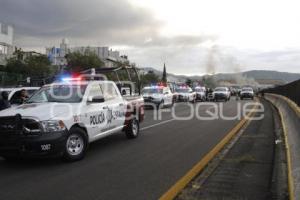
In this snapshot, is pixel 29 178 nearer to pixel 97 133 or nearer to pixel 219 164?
pixel 97 133

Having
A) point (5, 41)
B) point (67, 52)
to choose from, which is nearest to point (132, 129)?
point (5, 41)

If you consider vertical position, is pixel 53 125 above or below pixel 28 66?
below

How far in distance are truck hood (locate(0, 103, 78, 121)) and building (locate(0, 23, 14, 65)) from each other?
63166mm

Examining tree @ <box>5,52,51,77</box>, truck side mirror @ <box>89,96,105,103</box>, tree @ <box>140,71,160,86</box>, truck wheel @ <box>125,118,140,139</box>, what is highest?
tree @ <box>5,52,51,77</box>

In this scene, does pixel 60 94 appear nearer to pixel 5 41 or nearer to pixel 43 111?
pixel 43 111

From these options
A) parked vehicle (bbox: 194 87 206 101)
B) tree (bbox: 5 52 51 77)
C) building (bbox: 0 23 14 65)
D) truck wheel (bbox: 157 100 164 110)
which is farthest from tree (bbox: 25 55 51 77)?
truck wheel (bbox: 157 100 164 110)

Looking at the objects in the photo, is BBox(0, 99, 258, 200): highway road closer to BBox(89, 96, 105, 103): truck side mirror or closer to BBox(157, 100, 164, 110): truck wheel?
BBox(89, 96, 105, 103): truck side mirror

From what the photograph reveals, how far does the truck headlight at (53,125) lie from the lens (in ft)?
27.8

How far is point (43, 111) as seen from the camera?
28.7ft

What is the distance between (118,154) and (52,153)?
1.97 m

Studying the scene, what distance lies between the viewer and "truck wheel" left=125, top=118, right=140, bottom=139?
41.0ft

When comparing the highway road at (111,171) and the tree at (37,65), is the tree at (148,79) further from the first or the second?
the highway road at (111,171)

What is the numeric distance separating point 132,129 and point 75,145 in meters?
3.60

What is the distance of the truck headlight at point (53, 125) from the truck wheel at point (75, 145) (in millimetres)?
302
